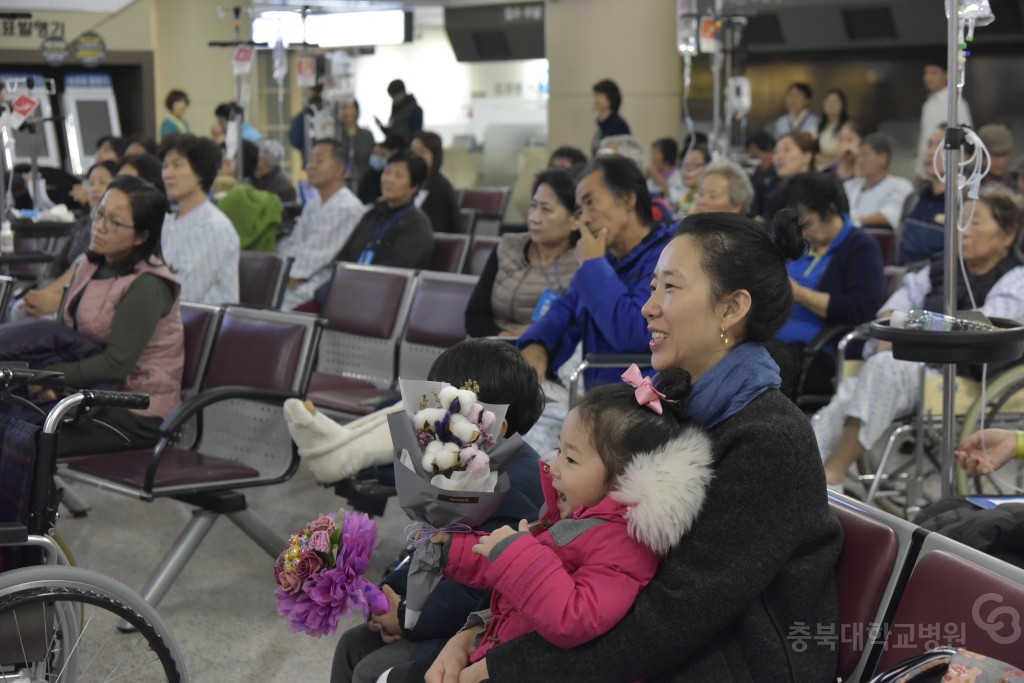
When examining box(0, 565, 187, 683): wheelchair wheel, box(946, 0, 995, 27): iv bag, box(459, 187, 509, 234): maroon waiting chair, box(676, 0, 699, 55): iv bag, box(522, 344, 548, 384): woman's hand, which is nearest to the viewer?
box(0, 565, 187, 683): wheelchair wheel

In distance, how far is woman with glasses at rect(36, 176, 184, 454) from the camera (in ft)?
12.1

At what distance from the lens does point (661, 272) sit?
6.31 ft

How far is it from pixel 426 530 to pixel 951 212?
1.83 metres

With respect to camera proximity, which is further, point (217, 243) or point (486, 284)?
point (217, 243)

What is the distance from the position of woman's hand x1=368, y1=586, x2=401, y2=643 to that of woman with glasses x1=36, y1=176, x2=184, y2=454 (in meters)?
1.74

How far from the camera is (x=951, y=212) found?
3.12m

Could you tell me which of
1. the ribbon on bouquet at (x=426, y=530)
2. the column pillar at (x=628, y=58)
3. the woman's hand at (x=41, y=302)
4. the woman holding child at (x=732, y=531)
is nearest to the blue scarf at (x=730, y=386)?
the woman holding child at (x=732, y=531)

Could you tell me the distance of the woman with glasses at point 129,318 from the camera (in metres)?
3.69

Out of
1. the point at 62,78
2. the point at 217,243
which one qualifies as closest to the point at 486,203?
the point at 217,243

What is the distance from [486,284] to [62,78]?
37.4ft

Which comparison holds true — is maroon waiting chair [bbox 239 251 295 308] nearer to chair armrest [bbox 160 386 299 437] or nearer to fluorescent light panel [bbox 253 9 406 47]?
chair armrest [bbox 160 386 299 437]

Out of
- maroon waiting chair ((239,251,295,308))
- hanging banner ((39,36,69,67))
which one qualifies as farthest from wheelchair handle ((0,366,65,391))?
hanging banner ((39,36,69,67))

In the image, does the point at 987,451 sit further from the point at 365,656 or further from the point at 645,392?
the point at 365,656

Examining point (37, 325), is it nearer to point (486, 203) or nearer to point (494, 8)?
point (486, 203)
